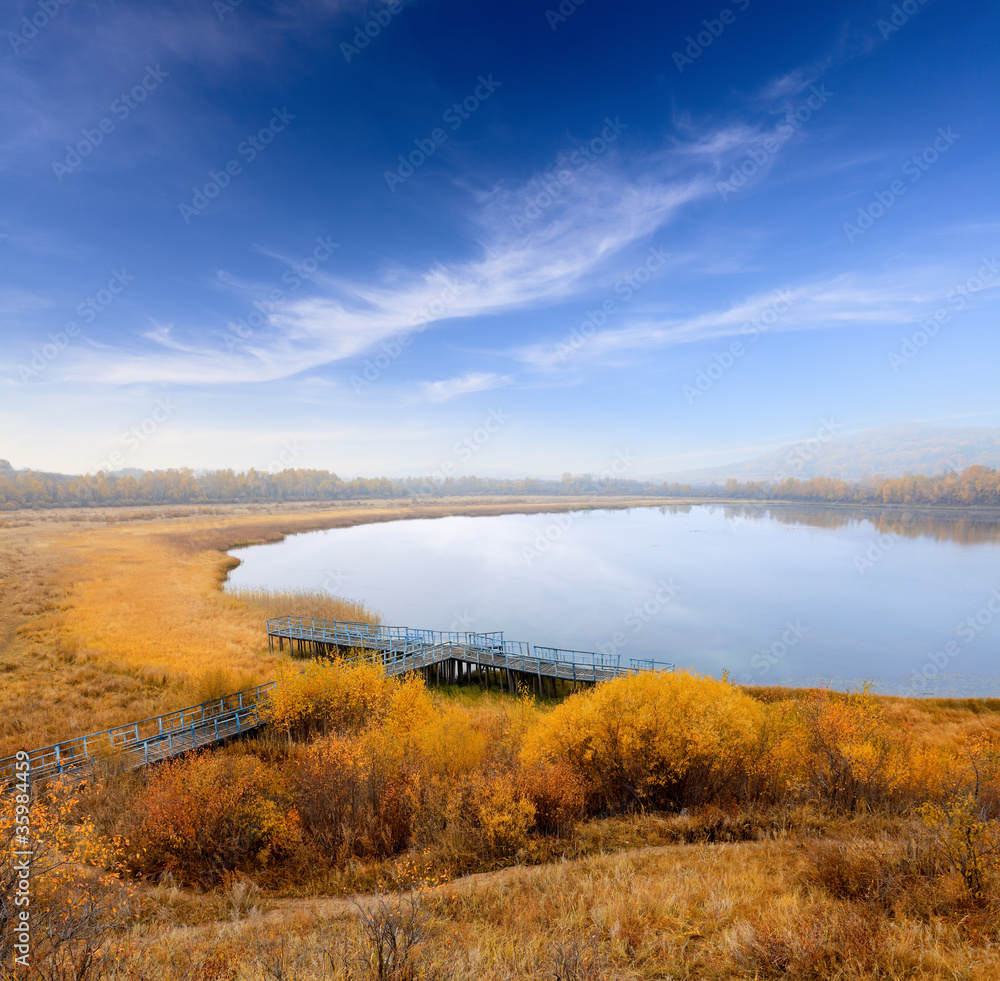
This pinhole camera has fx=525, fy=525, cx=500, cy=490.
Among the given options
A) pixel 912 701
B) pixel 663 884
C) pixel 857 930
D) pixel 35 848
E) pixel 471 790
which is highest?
pixel 35 848

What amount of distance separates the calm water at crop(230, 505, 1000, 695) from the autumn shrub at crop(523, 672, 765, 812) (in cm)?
1471

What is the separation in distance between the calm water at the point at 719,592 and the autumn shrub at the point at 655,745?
1471 cm

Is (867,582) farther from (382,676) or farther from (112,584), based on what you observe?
(112,584)

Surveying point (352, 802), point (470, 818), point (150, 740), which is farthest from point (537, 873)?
point (150, 740)

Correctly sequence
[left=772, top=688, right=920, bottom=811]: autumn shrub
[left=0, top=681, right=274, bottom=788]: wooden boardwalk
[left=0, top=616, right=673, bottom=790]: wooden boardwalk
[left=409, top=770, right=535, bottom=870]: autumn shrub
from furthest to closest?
[left=0, top=616, right=673, bottom=790]: wooden boardwalk → [left=0, top=681, right=274, bottom=788]: wooden boardwalk → [left=772, top=688, right=920, bottom=811]: autumn shrub → [left=409, top=770, right=535, bottom=870]: autumn shrub

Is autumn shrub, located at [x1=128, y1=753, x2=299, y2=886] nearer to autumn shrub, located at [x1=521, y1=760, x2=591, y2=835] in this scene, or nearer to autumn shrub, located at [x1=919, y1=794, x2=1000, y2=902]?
autumn shrub, located at [x1=521, y1=760, x2=591, y2=835]

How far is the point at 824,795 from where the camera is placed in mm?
17125

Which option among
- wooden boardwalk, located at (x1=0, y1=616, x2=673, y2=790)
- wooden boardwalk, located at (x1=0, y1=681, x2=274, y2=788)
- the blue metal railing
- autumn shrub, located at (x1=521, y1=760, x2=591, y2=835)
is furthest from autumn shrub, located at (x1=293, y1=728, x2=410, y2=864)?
the blue metal railing

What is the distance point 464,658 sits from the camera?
32.9m

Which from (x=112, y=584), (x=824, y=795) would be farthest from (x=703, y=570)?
(x=112, y=584)

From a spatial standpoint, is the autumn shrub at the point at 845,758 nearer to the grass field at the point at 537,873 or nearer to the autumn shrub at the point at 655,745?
the grass field at the point at 537,873

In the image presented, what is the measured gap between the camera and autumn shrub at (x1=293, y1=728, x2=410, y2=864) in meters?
15.2

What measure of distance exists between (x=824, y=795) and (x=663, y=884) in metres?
9.78

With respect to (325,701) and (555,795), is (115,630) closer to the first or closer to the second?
(325,701)
